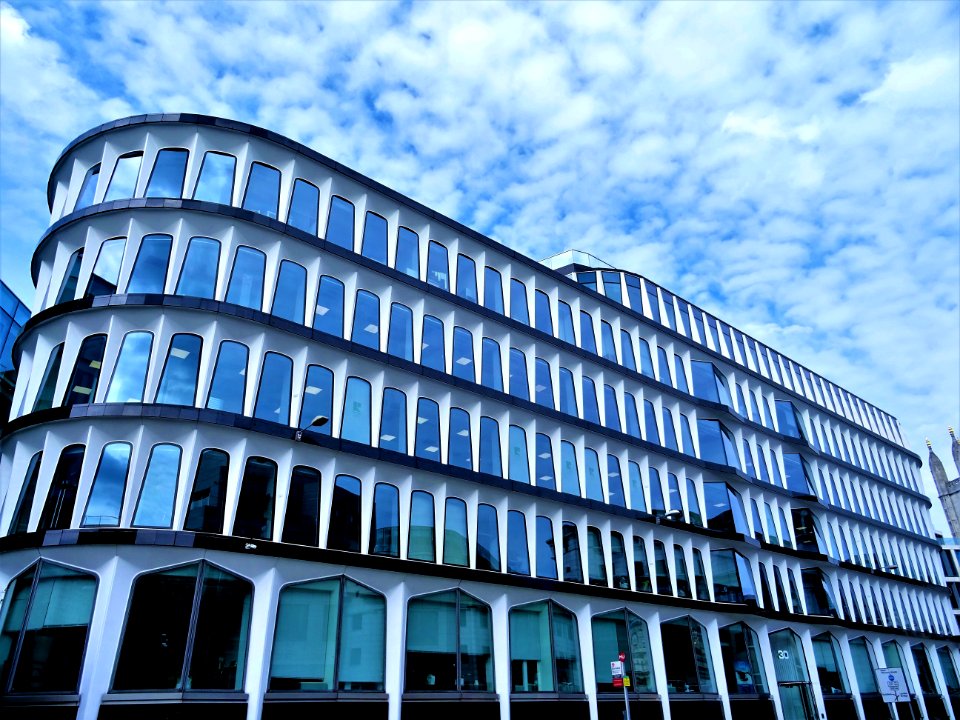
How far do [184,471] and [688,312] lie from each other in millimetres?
33246

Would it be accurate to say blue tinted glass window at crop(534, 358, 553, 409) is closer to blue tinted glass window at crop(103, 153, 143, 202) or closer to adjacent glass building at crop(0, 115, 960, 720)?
adjacent glass building at crop(0, 115, 960, 720)

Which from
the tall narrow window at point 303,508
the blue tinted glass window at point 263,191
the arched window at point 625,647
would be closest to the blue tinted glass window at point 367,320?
the blue tinted glass window at point 263,191

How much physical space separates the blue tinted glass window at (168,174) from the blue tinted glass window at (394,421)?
1055 centimetres

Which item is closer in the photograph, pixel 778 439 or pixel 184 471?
pixel 184 471

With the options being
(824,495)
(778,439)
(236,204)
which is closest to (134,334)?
(236,204)

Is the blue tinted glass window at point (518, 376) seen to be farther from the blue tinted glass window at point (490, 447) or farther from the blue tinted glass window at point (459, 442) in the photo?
the blue tinted glass window at point (459, 442)

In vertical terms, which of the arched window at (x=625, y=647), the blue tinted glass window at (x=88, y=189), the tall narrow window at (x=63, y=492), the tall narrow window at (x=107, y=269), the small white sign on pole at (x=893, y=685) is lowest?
the small white sign on pole at (x=893, y=685)

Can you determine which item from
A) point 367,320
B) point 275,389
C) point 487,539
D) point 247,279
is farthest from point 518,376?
point 247,279

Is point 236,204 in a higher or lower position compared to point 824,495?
higher

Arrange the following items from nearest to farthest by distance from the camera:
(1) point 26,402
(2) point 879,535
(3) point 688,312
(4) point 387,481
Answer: (1) point 26,402
(4) point 387,481
(3) point 688,312
(2) point 879,535

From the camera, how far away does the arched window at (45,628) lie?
723 inches

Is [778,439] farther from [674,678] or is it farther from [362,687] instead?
[362,687]

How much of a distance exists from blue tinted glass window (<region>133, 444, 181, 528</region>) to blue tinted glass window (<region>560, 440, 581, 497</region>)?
16.8 m

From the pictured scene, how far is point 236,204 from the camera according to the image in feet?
84.2
